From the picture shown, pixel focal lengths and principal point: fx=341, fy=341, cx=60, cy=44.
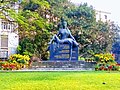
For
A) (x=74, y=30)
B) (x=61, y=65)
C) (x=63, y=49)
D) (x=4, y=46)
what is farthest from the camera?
(x=4, y=46)

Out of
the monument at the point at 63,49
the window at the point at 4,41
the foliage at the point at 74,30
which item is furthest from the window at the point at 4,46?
the monument at the point at 63,49

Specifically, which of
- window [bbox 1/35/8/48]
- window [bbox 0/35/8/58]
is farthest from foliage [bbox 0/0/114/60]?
window [bbox 1/35/8/48]

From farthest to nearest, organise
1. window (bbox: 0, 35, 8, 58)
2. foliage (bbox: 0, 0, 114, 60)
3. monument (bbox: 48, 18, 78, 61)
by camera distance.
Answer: window (bbox: 0, 35, 8, 58), foliage (bbox: 0, 0, 114, 60), monument (bbox: 48, 18, 78, 61)

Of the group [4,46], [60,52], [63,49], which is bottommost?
[60,52]

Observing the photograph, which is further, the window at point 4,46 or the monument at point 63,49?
the window at point 4,46

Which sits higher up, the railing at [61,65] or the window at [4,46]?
the window at [4,46]

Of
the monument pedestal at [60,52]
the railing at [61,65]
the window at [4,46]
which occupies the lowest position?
the railing at [61,65]

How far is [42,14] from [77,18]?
4531 mm

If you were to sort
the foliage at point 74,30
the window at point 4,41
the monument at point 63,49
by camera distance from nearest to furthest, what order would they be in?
the monument at point 63,49 < the foliage at point 74,30 < the window at point 4,41

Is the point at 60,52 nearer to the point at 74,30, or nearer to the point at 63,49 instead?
the point at 63,49

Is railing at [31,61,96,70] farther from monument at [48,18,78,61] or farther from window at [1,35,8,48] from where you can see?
window at [1,35,8,48]

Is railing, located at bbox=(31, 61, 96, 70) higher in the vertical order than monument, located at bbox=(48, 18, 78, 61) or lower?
lower

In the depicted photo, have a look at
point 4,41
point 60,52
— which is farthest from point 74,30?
point 60,52

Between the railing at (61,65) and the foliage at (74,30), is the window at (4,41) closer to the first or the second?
the foliage at (74,30)
